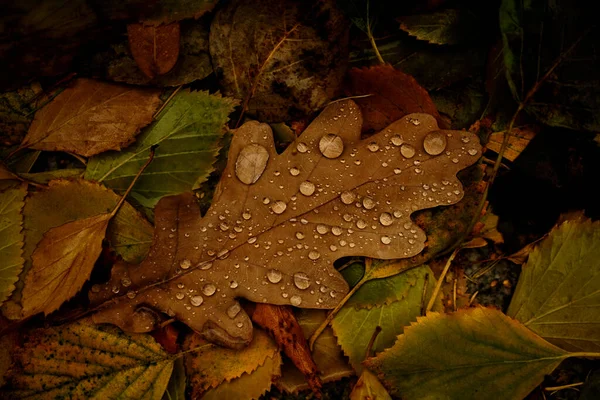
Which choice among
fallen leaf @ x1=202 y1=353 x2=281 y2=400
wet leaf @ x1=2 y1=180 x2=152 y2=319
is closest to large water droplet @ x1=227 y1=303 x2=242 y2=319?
fallen leaf @ x1=202 y1=353 x2=281 y2=400

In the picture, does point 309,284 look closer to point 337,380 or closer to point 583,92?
point 337,380

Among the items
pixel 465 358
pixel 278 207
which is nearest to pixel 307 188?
pixel 278 207

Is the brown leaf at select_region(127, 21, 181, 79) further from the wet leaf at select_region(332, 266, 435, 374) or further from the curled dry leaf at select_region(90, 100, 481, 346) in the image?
the wet leaf at select_region(332, 266, 435, 374)

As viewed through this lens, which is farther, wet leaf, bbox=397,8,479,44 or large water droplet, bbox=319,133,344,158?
wet leaf, bbox=397,8,479,44

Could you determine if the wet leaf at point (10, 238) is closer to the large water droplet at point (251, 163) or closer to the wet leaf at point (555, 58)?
the large water droplet at point (251, 163)

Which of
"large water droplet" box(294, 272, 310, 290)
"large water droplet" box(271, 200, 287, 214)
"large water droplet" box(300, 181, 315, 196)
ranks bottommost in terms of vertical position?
"large water droplet" box(294, 272, 310, 290)

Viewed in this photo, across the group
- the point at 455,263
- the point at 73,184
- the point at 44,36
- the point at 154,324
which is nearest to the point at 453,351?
the point at 455,263
